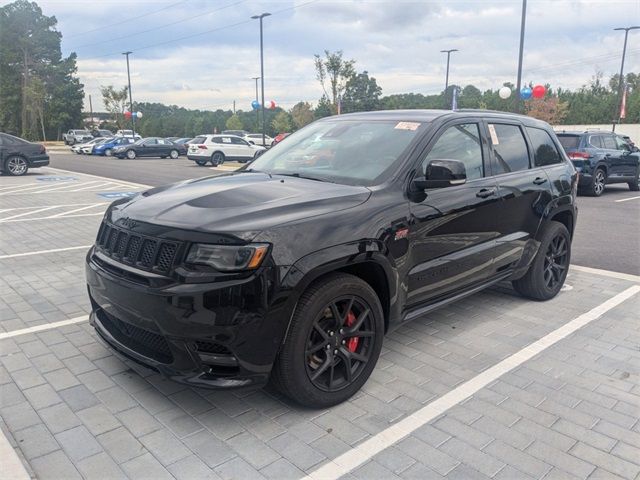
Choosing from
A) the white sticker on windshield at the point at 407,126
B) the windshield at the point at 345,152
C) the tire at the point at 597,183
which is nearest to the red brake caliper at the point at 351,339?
Answer: the windshield at the point at 345,152

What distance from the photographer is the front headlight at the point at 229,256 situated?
2.73m

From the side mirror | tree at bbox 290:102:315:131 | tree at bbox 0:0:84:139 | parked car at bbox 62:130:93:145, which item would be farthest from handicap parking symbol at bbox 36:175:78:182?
tree at bbox 0:0:84:139

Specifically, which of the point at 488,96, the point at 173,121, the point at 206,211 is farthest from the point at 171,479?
the point at 173,121

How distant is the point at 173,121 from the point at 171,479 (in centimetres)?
9145

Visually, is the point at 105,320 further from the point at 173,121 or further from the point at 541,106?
the point at 173,121

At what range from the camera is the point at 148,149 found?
34.0 m

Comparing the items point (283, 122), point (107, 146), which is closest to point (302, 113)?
point (283, 122)

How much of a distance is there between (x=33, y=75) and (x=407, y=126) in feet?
247

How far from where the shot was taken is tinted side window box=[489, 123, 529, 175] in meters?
4.56

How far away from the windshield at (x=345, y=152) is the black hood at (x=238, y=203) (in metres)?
0.21

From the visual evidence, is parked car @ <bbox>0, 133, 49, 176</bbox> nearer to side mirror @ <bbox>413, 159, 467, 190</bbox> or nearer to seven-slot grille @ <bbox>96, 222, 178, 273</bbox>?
seven-slot grille @ <bbox>96, 222, 178, 273</bbox>

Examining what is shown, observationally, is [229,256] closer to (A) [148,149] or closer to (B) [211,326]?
(B) [211,326]

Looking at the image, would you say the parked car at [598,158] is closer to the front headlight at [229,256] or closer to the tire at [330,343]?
the tire at [330,343]

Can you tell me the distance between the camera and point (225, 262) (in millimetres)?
2746
